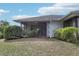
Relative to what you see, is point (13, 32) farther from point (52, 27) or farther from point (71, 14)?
point (71, 14)

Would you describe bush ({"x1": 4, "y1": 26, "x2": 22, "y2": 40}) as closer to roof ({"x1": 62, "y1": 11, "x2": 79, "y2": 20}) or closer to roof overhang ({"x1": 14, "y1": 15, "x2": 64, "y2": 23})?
roof overhang ({"x1": 14, "y1": 15, "x2": 64, "y2": 23})

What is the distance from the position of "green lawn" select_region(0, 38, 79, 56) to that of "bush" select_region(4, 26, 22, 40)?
Result: 8.4 inches

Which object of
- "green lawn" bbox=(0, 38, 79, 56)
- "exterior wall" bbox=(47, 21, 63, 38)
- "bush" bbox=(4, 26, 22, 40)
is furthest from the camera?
"exterior wall" bbox=(47, 21, 63, 38)

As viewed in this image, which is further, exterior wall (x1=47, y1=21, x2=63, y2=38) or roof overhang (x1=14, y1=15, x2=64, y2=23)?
exterior wall (x1=47, y1=21, x2=63, y2=38)

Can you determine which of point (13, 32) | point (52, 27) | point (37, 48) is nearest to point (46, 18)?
point (52, 27)

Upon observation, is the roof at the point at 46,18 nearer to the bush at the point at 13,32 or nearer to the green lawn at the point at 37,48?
the bush at the point at 13,32

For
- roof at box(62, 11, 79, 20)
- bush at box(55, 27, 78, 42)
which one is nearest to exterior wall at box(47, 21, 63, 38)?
bush at box(55, 27, 78, 42)

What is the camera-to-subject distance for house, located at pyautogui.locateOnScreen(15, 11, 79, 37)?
16.7 meters

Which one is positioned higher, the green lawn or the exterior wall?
the exterior wall

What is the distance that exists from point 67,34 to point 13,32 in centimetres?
230

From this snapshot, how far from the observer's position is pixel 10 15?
650 inches

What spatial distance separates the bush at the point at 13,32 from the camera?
54.6 ft

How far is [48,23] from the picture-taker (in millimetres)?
17078

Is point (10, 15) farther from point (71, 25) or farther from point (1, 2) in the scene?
point (71, 25)
